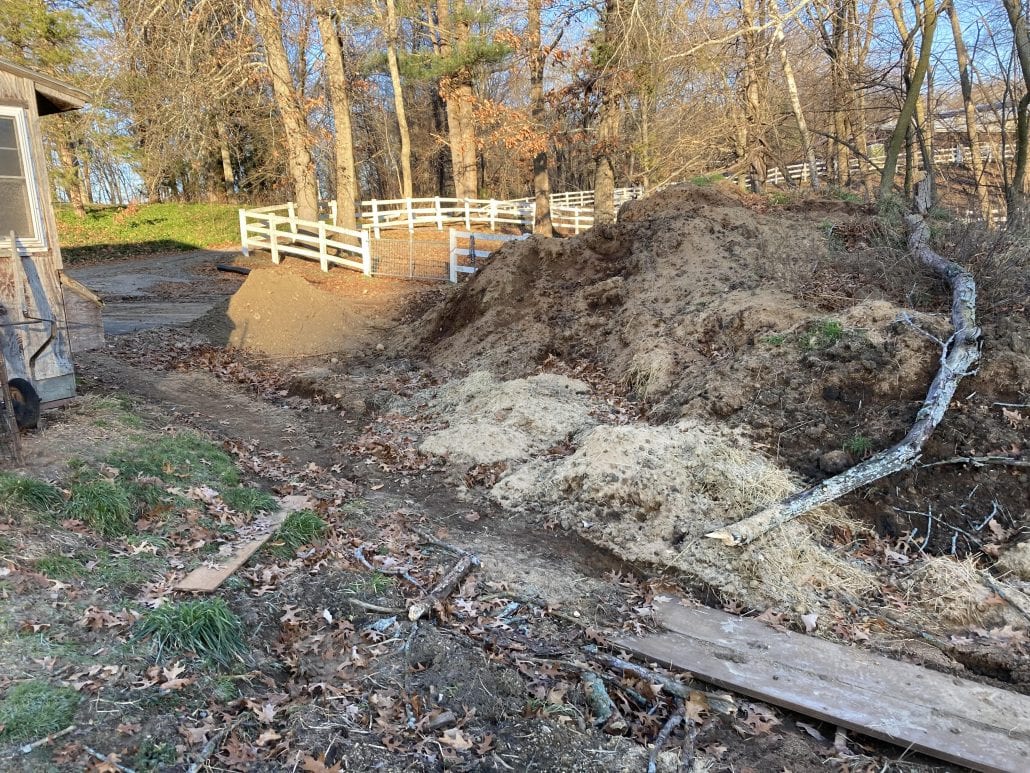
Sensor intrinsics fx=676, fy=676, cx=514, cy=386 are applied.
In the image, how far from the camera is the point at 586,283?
12352mm

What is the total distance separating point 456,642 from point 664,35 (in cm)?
990

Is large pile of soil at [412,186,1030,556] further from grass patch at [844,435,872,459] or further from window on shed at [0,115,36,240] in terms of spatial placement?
window on shed at [0,115,36,240]

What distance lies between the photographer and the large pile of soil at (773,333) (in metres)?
6.30

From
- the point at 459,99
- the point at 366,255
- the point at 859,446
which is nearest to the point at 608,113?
the point at 366,255

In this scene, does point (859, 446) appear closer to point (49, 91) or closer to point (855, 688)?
point (855, 688)

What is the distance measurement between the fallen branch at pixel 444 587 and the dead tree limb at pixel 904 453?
6.66 feet

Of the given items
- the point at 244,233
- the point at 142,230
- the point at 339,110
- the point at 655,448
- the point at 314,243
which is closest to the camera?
the point at 655,448

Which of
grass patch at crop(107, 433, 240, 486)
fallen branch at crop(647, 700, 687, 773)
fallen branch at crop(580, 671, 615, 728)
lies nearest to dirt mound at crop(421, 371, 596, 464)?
grass patch at crop(107, 433, 240, 486)

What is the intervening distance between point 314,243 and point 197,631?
16.6 meters

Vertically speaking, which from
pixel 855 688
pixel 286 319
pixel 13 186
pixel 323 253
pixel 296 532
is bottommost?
pixel 855 688

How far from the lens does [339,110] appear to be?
20.2 meters

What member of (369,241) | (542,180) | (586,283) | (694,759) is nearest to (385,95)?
(542,180)

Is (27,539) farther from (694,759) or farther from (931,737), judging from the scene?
(931,737)

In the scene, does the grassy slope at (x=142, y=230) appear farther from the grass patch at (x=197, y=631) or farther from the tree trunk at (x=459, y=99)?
the grass patch at (x=197, y=631)
